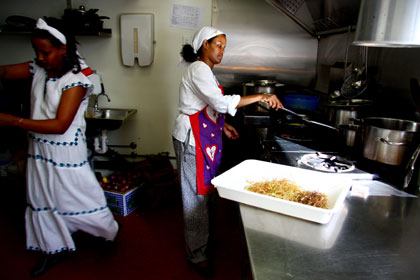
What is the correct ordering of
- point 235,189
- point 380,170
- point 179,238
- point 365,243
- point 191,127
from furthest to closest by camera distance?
point 179,238 < point 191,127 < point 380,170 < point 235,189 < point 365,243

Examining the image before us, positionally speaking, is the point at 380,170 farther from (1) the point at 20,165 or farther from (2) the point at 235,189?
(1) the point at 20,165

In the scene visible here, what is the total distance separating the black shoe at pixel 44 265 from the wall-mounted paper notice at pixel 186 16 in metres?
2.44

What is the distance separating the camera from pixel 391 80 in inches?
74.5

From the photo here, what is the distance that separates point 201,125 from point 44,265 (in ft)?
4.62

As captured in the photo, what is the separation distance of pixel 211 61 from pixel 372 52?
3.91 feet

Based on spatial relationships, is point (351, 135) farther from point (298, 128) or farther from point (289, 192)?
point (289, 192)

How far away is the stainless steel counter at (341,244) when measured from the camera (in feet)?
2.48

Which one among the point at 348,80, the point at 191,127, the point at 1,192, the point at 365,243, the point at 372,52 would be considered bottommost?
the point at 1,192

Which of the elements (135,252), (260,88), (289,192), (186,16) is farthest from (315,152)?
(186,16)

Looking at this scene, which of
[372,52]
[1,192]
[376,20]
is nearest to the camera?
[376,20]

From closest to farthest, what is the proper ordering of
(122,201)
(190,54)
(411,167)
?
(411,167), (190,54), (122,201)

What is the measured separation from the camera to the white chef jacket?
1669 millimetres

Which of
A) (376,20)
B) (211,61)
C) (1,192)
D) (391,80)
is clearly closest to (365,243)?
(376,20)

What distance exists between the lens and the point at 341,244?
2.85ft
